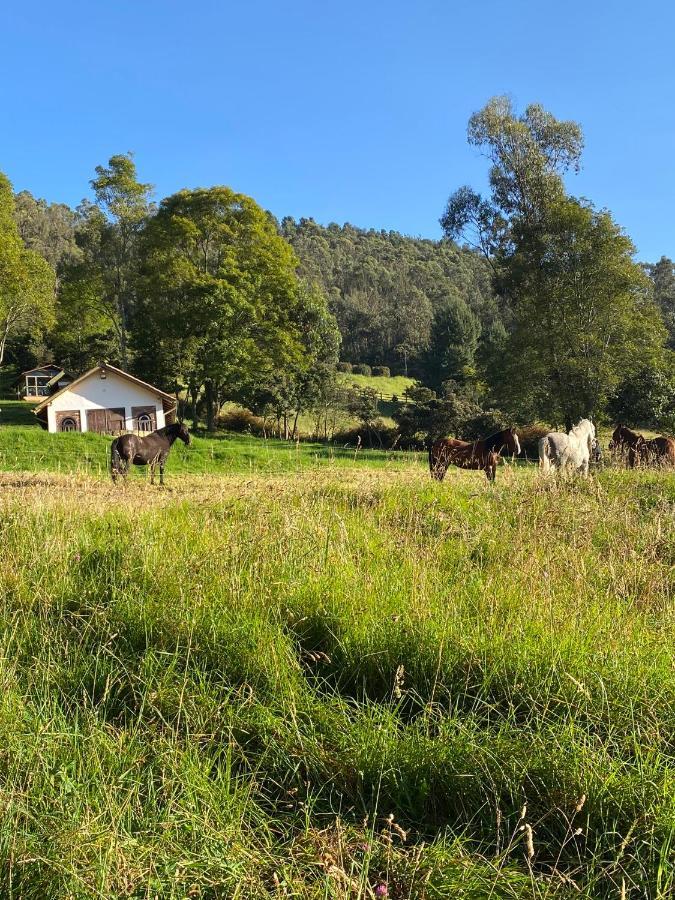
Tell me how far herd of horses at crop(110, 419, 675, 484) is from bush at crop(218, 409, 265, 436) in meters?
22.1

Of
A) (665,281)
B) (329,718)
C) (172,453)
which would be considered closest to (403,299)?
(665,281)

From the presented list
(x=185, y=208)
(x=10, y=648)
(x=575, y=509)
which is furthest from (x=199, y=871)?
(x=185, y=208)

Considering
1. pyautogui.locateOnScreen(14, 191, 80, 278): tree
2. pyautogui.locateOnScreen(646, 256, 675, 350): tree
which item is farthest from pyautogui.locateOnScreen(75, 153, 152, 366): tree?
pyautogui.locateOnScreen(646, 256, 675, 350): tree

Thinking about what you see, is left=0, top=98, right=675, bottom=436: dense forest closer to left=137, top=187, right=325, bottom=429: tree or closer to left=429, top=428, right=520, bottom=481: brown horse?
left=137, top=187, right=325, bottom=429: tree

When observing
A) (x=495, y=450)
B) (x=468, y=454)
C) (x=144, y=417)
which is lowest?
(x=468, y=454)

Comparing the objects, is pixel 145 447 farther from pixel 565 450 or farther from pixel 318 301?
pixel 318 301

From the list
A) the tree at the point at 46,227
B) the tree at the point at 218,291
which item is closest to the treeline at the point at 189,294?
the tree at the point at 218,291

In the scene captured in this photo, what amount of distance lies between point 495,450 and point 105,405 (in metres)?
27.1

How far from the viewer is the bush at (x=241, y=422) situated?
39.0 meters

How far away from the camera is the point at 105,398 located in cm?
3491

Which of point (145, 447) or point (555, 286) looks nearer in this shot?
point (145, 447)

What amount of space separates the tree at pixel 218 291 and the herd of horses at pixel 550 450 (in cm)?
2052

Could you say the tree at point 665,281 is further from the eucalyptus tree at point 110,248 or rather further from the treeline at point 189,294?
the eucalyptus tree at point 110,248

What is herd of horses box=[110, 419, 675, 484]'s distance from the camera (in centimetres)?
1208
